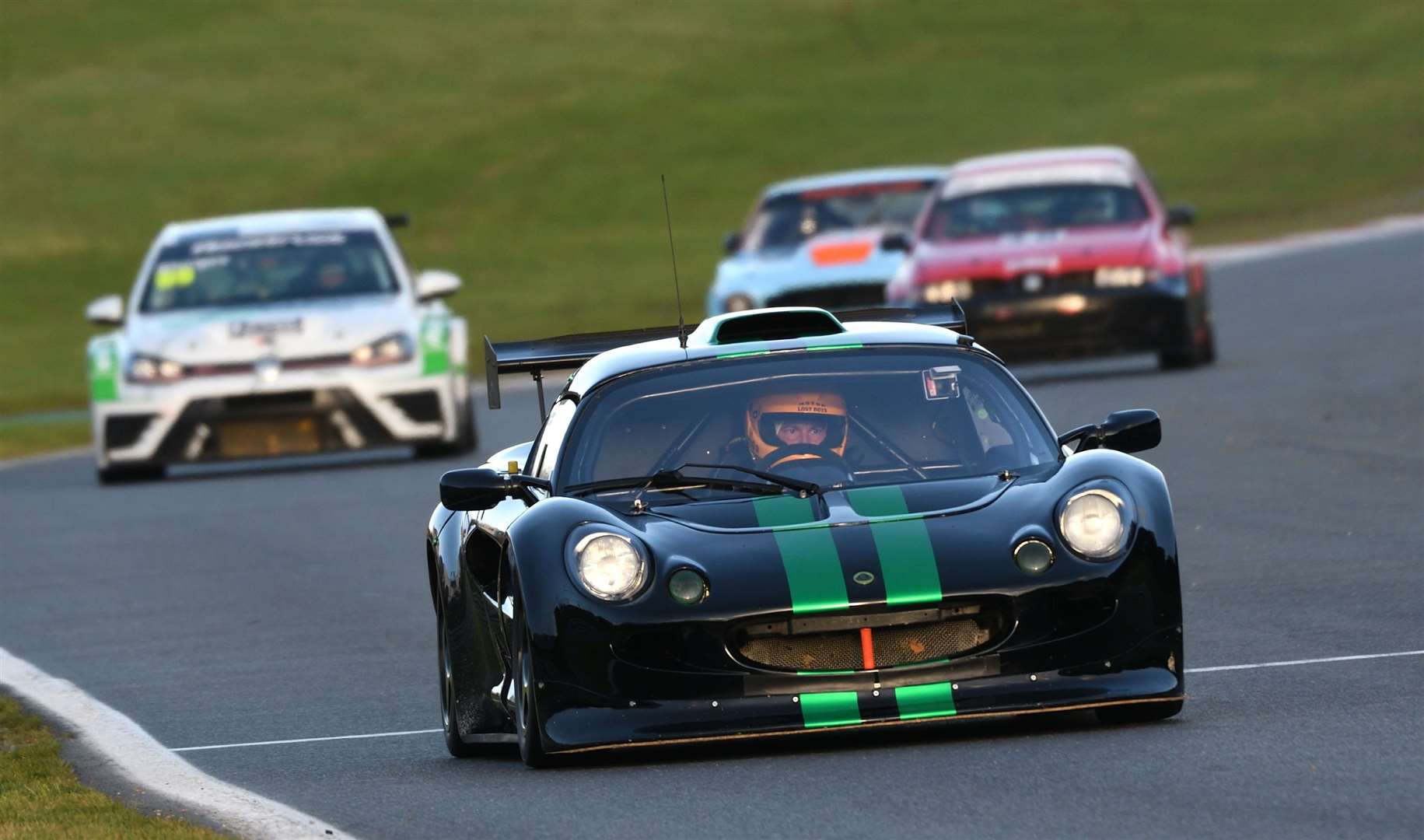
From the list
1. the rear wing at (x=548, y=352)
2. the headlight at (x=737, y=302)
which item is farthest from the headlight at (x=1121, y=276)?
the rear wing at (x=548, y=352)

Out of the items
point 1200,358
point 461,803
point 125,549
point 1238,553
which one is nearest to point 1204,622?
point 1238,553

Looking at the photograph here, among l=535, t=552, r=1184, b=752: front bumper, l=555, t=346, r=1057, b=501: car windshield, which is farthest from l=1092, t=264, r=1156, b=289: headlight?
l=535, t=552, r=1184, b=752: front bumper

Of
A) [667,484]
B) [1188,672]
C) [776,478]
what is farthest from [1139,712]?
[667,484]

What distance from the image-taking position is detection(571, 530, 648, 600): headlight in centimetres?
789

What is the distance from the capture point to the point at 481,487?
852 cm

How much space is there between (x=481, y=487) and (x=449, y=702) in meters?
0.80

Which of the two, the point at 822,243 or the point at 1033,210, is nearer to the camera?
the point at 1033,210

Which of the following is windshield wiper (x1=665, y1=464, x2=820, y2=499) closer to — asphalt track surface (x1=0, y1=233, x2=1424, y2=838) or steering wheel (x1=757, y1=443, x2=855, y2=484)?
steering wheel (x1=757, y1=443, x2=855, y2=484)

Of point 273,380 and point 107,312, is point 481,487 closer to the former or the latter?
point 273,380

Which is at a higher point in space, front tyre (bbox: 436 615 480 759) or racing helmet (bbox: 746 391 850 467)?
racing helmet (bbox: 746 391 850 467)

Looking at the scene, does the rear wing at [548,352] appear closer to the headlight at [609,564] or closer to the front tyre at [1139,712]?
the headlight at [609,564]

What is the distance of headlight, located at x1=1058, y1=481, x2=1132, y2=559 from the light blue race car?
54.9 feet

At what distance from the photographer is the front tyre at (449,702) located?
883 cm

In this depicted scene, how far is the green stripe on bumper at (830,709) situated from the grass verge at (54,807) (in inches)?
57.6
